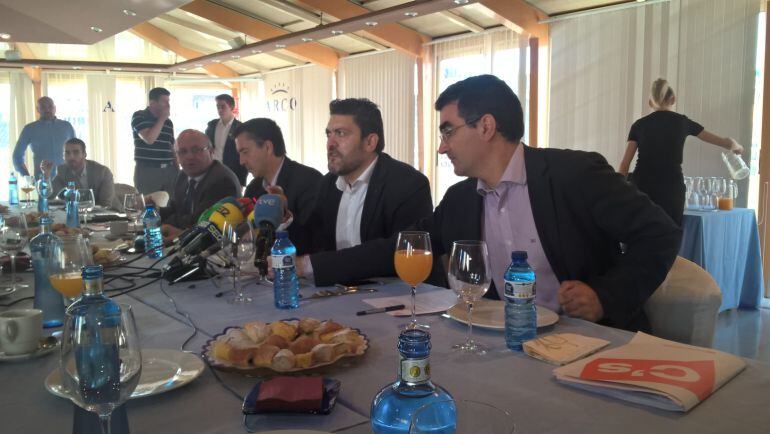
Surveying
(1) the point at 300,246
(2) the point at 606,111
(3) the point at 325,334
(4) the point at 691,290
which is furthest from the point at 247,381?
(2) the point at 606,111

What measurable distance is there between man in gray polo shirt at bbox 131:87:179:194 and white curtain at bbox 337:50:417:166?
402 cm

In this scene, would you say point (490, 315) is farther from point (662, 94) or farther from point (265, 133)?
point (662, 94)

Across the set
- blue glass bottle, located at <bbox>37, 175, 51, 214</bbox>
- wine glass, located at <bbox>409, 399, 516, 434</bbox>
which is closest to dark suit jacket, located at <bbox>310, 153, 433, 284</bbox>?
wine glass, located at <bbox>409, 399, 516, 434</bbox>

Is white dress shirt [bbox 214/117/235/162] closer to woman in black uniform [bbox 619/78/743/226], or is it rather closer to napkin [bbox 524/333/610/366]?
woman in black uniform [bbox 619/78/743/226]

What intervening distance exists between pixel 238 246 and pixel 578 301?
0.96m

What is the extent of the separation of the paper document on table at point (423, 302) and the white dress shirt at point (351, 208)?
105 cm

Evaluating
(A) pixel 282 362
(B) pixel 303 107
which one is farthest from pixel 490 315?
(B) pixel 303 107

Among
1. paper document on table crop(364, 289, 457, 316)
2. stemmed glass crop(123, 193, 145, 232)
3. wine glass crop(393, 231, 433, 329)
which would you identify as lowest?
paper document on table crop(364, 289, 457, 316)

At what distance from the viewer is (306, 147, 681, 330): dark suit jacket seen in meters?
1.69

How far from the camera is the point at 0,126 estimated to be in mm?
11234

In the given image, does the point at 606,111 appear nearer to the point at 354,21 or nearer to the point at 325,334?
the point at 354,21

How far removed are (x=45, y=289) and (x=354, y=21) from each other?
17.1 feet

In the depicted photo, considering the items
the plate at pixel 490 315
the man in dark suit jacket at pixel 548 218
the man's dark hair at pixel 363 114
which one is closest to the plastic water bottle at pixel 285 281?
the man in dark suit jacket at pixel 548 218

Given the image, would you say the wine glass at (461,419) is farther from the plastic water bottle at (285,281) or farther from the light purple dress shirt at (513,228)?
the light purple dress shirt at (513,228)
